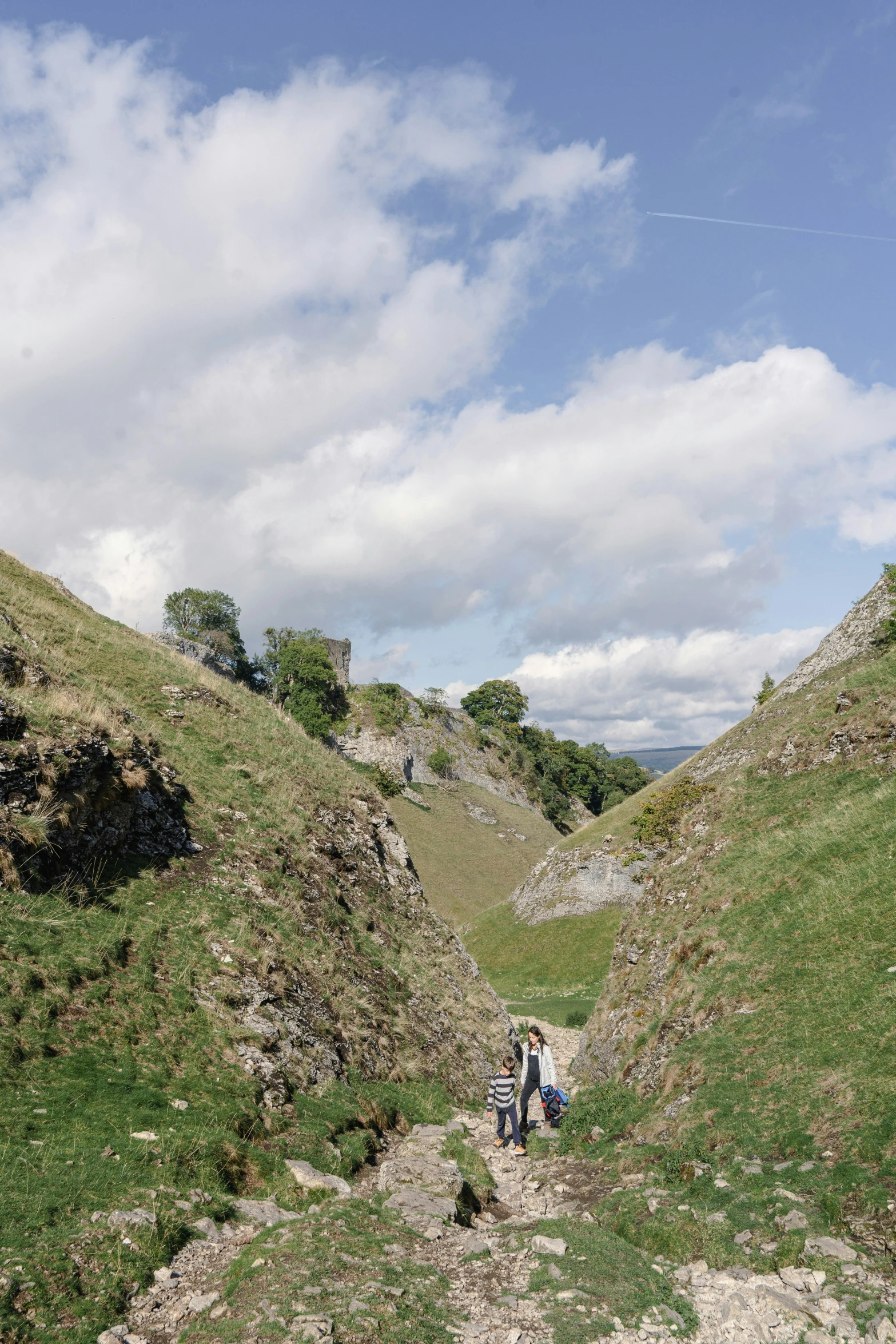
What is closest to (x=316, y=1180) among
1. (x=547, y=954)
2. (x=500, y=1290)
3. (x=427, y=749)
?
(x=500, y=1290)

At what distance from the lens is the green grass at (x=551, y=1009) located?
132 ft

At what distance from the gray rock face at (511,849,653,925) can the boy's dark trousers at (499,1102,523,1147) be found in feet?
150

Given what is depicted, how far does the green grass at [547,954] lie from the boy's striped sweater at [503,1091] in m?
33.6

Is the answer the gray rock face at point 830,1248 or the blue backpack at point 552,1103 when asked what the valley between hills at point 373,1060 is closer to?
the gray rock face at point 830,1248

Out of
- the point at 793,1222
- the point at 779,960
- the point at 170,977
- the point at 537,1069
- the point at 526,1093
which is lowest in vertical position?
the point at 526,1093

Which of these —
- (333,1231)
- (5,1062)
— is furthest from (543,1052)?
(5,1062)

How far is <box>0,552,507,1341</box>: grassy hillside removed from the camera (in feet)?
31.9

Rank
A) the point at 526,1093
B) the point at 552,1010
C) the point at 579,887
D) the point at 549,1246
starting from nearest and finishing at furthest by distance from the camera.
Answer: the point at 549,1246 < the point at 526,1093 < the point at 552,1010 < the point at 579,887

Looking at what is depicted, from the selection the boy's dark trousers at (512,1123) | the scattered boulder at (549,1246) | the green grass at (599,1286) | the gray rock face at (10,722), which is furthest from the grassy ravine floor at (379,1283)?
the gray rock face at (10,722)

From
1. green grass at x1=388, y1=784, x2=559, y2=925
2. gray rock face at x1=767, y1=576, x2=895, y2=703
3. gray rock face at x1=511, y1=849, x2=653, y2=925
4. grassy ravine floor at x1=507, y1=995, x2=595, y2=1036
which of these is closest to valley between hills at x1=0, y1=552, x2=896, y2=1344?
grassy ravine floor at x1=507, y1=995, x2=595, y2=1036

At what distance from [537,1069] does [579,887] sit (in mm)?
48720

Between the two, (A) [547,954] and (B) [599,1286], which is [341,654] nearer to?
(A) [547,954]

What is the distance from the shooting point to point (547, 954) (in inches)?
2331

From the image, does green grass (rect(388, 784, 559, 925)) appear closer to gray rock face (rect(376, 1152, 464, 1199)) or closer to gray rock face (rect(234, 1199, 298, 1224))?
gray rock face (rect(376, 1152, 464, 1199))
